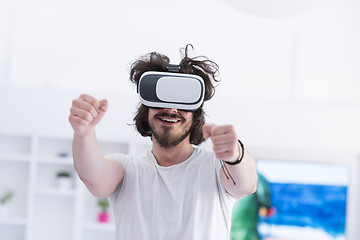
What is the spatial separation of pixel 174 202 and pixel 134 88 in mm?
2549

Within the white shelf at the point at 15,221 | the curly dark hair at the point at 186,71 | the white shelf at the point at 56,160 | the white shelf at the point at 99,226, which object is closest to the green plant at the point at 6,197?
the white shelf at the point at 15,221

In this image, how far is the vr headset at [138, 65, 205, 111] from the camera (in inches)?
56.2

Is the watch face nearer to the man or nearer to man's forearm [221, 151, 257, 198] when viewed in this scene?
the man

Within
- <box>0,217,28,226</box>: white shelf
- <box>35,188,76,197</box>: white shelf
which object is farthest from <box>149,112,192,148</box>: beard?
<box>0,217,28,226</box>: white shelf

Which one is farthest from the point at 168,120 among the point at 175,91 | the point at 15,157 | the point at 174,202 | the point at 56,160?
the point at 15,157

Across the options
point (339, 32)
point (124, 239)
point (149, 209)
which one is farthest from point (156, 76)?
point (339, 32)

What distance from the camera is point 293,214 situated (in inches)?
150

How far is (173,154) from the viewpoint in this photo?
162 centimetres

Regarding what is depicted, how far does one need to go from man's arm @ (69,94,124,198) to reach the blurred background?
2.22 metres

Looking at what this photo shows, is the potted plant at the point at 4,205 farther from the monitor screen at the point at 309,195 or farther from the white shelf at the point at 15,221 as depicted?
the monitor screen at the point at 309,195

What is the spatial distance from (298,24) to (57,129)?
2.25 meters

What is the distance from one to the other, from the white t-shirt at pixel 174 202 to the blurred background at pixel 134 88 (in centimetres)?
218

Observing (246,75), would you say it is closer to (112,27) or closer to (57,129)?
(112,27)

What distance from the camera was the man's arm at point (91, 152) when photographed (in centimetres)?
135
